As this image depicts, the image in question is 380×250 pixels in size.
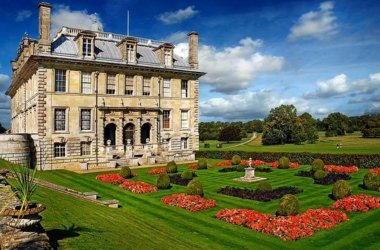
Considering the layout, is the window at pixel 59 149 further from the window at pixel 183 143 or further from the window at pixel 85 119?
the window at pixel 183 143

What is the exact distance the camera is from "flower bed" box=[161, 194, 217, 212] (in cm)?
1953

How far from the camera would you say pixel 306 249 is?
13.3 meters

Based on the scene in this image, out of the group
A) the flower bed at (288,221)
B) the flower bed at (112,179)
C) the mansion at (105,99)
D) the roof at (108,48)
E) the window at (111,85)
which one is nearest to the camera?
the flower bed at (288,221)

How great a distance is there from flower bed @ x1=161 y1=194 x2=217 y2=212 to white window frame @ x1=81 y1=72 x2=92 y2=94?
2230 cm

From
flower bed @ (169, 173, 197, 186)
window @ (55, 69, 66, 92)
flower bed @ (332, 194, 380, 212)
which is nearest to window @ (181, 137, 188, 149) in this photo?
window @ (55, 69, 66, 92)

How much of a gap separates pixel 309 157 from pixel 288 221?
23747 mm

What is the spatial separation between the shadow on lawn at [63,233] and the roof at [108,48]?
2976cm

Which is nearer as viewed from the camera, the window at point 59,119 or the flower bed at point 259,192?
the flower bed at point 259,192

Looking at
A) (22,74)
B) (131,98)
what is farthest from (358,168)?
(22,74)

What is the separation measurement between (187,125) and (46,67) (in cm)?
1980

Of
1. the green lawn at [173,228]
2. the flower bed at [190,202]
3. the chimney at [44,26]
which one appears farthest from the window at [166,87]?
the flower bed at [190,202]

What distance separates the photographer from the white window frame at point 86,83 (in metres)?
39.5

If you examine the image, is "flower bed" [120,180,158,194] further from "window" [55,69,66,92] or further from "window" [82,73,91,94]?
"window" [82,73,91,94]

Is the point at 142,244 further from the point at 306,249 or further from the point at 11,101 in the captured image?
the point at 11,101
